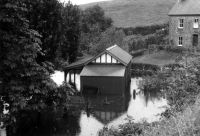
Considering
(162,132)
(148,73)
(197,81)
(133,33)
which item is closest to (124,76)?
(148,73)

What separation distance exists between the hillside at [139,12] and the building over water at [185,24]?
72.1 ft

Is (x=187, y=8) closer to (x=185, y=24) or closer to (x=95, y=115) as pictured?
(x=185, y=24)

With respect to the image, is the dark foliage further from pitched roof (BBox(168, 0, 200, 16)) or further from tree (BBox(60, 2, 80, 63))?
tree (BBox(60, 2, 80, 63))

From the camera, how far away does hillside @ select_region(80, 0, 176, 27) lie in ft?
255

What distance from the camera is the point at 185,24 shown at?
167 feet

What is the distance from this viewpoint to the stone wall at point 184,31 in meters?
50.5

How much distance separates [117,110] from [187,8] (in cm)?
2922

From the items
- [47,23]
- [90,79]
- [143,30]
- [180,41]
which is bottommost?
[90,79]

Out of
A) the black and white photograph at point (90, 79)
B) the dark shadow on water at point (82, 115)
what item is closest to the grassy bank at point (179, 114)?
the black and white photograph at point (90, 79)

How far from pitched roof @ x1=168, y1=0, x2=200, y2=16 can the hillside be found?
22.2m

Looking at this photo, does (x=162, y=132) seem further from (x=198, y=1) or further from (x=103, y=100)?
(x=198, y=1)

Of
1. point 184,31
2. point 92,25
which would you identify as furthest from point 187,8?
point 92,25

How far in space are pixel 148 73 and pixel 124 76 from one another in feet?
31.2

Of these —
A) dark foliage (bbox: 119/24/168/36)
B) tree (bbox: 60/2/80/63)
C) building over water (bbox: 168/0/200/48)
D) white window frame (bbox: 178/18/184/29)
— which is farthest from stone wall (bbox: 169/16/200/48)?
tree (bbox: 60/2/80/63)
